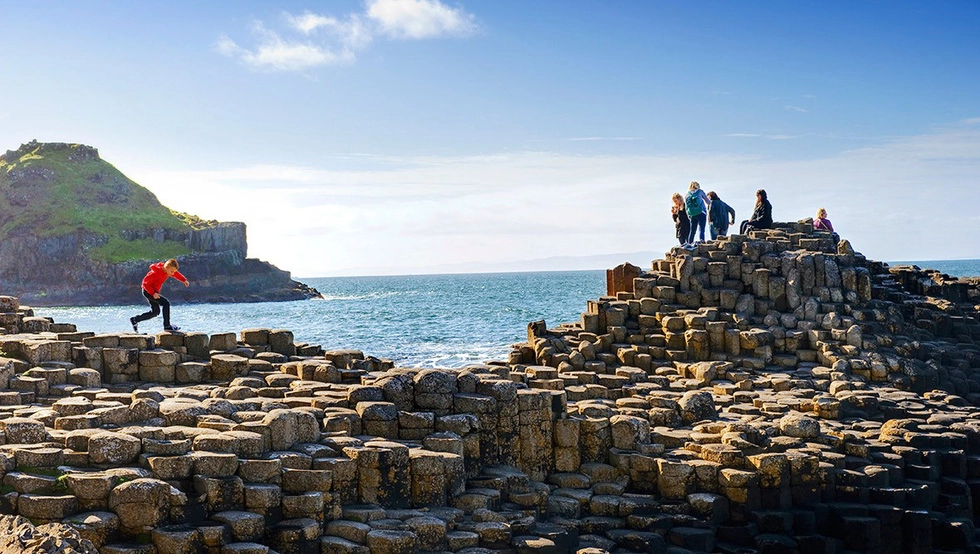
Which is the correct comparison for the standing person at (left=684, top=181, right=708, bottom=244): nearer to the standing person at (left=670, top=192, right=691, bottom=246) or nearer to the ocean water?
the standing person at (left=670, top=192, right=691, bottom=246)

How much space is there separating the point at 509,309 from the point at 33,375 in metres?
67.0

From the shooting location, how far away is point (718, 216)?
31312 mm

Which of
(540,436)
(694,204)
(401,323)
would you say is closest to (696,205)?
(694,204)

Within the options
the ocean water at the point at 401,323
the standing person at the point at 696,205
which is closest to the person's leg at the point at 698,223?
the standing person at the point at 696,205

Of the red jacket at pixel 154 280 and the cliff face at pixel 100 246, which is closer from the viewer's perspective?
the red jacket at pixel 154 280

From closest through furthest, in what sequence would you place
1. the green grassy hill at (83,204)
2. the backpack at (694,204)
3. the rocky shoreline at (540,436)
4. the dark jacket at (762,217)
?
the rocky shoreline at (540,436)
the backpack at (694,204)
the dark jacket at (762,217)
the green grassy hill at (83,204)

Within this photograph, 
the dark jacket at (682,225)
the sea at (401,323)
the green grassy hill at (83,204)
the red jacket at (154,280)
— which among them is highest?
the green grassy hill at (83,204)

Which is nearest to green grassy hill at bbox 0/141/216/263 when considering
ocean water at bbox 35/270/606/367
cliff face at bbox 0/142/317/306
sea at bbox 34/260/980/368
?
cliff face at bbox 0/142/317/306

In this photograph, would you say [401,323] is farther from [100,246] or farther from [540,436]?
[100,246]

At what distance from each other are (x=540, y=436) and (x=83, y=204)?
121283 mm

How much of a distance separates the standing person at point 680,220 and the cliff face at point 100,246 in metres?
89.2

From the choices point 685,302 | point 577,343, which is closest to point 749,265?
point 685,302

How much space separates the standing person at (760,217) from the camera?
105 feet

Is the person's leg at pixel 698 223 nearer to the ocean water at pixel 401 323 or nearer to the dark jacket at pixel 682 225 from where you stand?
the dark jacket at pixel 682 225
